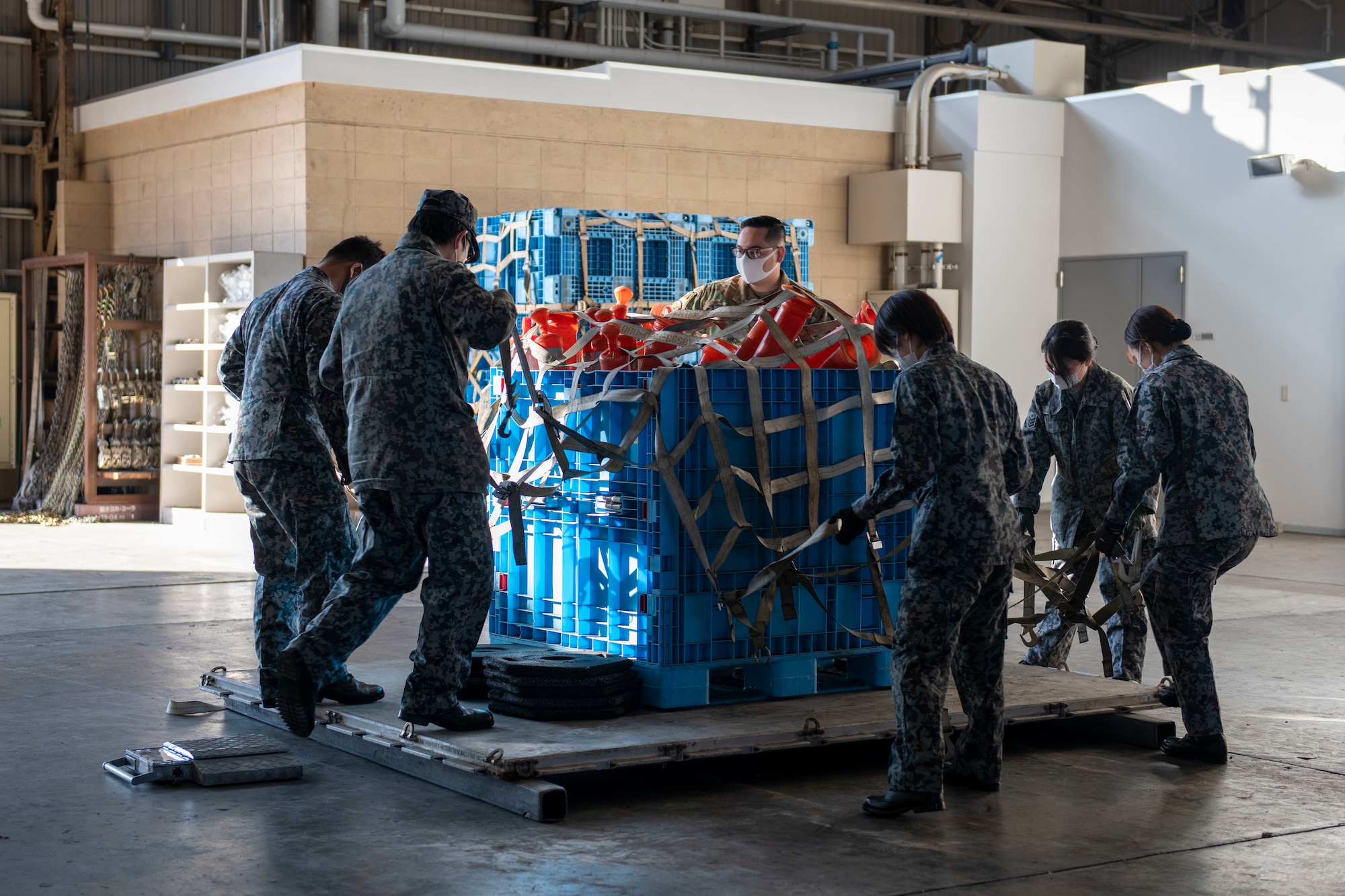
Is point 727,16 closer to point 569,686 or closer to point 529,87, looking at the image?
point 529,87

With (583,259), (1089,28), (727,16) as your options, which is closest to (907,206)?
(727,16)

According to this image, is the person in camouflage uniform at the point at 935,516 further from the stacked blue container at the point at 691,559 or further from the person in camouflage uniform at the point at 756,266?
the person in camouflage uniform at the point at 756,266

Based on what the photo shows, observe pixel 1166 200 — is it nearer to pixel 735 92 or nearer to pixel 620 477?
pixel 735 92

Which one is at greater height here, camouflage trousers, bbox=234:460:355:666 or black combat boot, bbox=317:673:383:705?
camouflage trousers, bbox=234:460:355:666

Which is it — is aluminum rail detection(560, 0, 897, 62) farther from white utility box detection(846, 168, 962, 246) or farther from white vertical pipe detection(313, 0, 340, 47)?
white vertical pipe detection(313, 0, 340, 47)

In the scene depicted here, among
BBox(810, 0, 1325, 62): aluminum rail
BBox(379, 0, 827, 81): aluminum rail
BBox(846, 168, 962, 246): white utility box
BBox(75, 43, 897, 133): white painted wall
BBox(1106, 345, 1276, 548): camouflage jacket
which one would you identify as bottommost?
BBox(1106, 345, 1276, 548): camouflage jacket

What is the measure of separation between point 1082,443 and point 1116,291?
10.2 m

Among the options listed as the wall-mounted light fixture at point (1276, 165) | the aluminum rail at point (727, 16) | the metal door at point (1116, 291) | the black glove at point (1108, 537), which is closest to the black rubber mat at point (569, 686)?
the black glove at point (1108, 537)

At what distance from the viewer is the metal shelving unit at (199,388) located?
1447 centimetres

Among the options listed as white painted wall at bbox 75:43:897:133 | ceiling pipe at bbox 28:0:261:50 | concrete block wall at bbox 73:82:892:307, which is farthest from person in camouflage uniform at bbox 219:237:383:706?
ceiling pipe at bbox 28:0:261:50

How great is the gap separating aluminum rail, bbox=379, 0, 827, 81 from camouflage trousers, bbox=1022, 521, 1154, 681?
12099 mm

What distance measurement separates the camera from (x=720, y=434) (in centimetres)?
560

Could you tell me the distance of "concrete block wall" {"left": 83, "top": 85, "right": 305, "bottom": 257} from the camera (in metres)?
14.2

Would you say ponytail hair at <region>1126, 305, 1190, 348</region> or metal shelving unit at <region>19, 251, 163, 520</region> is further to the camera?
metal shelving unit at <region>19, 251, 163, 520</region>
